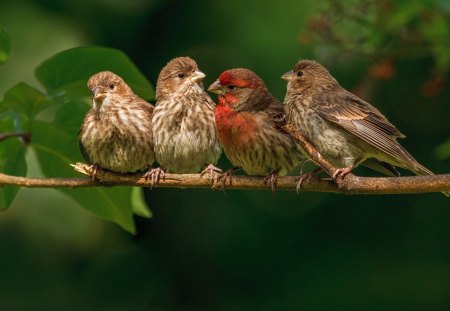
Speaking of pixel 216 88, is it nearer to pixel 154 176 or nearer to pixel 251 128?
pixel 251 128

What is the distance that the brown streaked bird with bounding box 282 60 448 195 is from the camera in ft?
19.6

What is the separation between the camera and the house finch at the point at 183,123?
6258mm

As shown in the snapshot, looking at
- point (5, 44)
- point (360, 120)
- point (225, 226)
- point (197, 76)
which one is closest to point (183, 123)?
point (197, 76)

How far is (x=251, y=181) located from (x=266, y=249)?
950cm

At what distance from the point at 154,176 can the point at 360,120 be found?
4.60 feet

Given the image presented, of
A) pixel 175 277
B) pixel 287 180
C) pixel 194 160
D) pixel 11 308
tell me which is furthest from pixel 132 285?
pixel 287 180

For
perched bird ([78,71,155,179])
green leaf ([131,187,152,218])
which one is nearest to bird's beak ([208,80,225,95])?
perched bird ([78,71,155,179])

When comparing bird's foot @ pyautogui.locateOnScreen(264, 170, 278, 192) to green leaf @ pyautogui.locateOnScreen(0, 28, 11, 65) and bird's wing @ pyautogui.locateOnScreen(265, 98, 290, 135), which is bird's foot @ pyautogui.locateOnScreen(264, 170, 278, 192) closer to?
bird's wing @ pyautogui.locateOnScreen(265, 98, 290, 135)

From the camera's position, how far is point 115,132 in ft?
20.7

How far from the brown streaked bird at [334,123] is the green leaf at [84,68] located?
113 cm

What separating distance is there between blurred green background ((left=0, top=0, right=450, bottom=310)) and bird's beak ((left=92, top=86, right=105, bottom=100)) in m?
6.78

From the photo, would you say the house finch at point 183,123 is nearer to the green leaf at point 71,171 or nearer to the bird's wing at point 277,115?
the bird's wing at point 277,115

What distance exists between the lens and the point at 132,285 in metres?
16.5

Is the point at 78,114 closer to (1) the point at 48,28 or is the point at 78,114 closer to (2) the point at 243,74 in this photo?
(2) the point at 243,74
